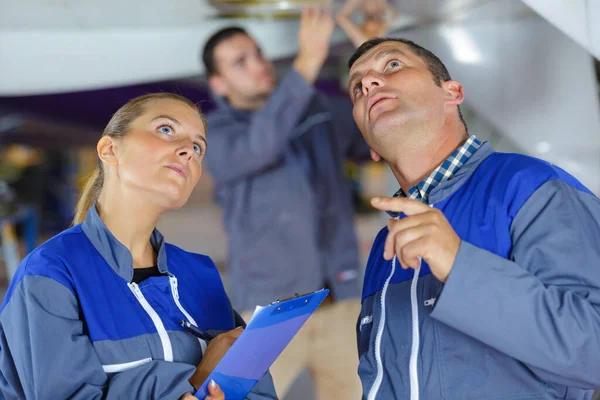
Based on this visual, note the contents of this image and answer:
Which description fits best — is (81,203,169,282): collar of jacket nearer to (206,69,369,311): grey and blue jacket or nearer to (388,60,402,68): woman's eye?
(388,60,402,68): woman's eye

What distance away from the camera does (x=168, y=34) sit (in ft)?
9.29

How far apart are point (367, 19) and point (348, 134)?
0.48 metres

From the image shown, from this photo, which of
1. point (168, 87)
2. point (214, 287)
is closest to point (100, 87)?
point (168, 87)

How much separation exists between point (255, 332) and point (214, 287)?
30 cm

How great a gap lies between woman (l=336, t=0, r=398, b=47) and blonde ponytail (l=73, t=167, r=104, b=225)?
4.65ft

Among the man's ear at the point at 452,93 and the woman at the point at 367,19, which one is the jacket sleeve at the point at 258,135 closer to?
the woman at the point at 367,19

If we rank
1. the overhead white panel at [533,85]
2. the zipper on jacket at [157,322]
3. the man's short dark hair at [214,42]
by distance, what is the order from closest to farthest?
the zipper on jacket at [157,322]
the overhead white panel at [533,85]
the man's short dark hair at [214,42]

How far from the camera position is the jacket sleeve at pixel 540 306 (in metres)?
0.79

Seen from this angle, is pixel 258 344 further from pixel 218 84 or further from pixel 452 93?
pixel 218 84

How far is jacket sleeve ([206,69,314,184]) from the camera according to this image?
7.68 feet

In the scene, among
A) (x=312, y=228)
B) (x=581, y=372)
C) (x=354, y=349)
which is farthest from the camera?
(x=312, y=228)

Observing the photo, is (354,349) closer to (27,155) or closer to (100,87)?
(100,87)

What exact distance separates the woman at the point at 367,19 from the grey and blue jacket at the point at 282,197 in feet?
0.84

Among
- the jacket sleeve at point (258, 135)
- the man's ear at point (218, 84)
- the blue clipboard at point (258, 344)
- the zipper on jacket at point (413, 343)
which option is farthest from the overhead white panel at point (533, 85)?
the blue clipboard at point (258, 344)
